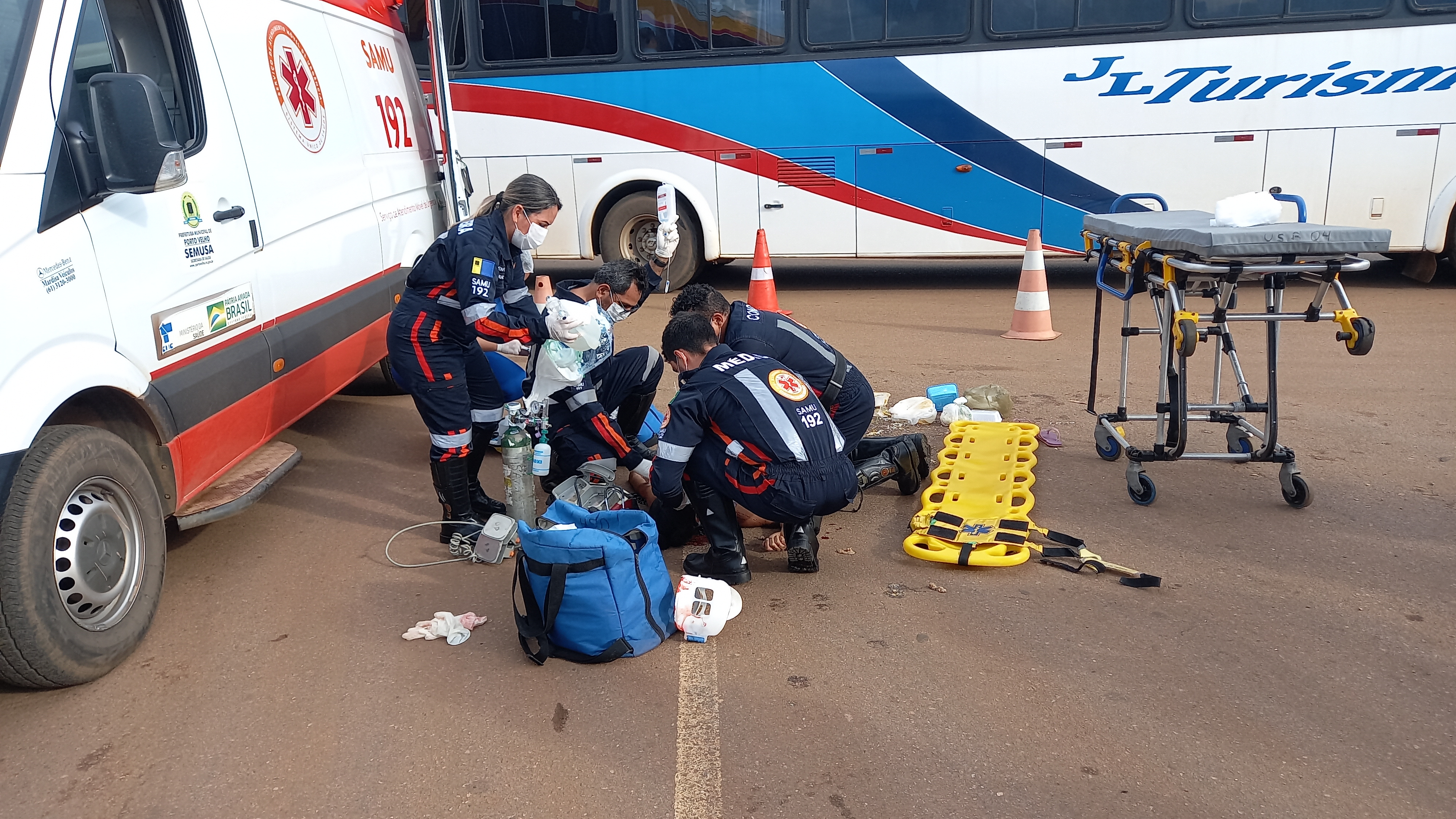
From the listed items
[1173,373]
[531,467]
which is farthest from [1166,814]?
[531,467]

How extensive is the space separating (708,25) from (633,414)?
20.0 feet

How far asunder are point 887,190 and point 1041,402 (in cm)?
430

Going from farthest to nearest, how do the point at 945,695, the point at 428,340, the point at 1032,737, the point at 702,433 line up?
the point at 428,340 → the point at 702,433 → the point at 945,695 → the point at 1032,737

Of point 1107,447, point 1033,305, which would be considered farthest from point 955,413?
point 1033,305

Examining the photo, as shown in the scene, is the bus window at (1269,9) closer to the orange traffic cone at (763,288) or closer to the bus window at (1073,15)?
the bus window at (1073,15)

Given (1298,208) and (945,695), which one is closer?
(945,695)

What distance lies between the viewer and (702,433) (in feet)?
13.2

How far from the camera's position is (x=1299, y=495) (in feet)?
14.7

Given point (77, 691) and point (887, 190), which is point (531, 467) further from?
point (887, 190)

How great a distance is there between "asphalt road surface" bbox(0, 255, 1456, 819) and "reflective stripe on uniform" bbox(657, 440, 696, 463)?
576 mm

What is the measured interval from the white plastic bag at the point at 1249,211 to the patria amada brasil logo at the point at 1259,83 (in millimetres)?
5763

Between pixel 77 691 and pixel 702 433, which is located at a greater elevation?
pixel 702 433

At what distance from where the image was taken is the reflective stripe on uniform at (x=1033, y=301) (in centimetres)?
810

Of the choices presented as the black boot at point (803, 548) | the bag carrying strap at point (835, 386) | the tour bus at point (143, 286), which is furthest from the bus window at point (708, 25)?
the black boot at point (803, 548)
